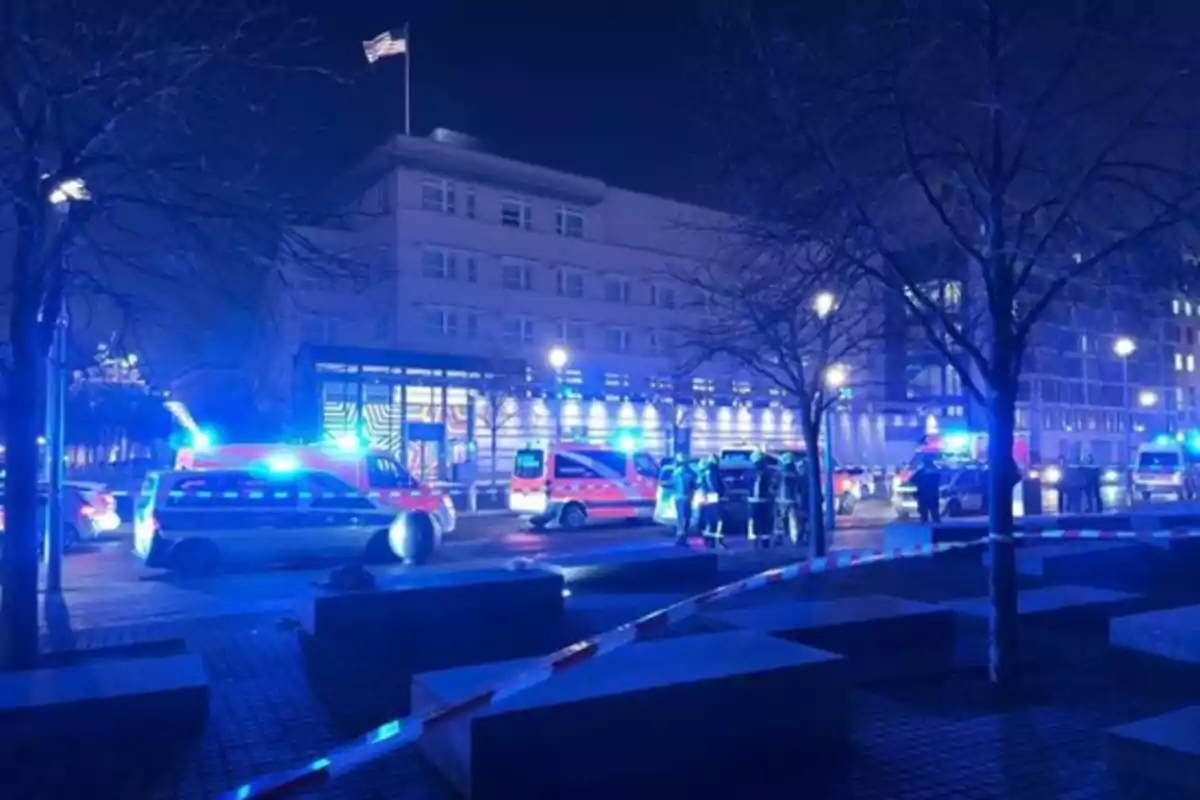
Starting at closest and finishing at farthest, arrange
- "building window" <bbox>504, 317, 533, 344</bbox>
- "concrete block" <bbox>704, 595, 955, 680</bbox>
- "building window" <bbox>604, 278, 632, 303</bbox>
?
"concrete block" <bbox>704, 595, 955, 680</bbox> → "building window" <bbox>504, 317, 533, 344</bbox> → "building window" <bbox>604, 278, 632, 303</bbox>

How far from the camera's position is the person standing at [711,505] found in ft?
61.5

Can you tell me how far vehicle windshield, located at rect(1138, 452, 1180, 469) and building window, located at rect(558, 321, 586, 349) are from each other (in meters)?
26.2

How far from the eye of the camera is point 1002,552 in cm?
725

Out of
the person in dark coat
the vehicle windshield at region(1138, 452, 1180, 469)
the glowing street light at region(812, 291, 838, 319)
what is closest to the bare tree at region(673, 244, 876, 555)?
the glowing street light at region(812, 291, 838, 319)

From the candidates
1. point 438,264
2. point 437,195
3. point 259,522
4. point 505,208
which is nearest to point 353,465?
point 259,522

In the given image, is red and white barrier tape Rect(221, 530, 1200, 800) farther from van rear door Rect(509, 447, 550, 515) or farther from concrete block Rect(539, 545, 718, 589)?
van rear door Rect(509, 447, 550, 515)

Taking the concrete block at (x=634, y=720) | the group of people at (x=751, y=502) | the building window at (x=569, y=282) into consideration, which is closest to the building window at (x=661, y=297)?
the building window at (x=569, y=282)

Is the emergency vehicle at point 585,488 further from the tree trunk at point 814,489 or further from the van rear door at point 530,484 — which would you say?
the tree trunk at point 814,489

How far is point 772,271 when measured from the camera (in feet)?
54.9

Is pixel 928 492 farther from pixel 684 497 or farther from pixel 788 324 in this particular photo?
pixel 788 324

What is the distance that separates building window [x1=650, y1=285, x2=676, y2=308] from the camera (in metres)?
54.0

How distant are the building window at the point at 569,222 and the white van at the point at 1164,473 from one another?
28378 mm

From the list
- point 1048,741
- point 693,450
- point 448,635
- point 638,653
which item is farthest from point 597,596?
point 693,450

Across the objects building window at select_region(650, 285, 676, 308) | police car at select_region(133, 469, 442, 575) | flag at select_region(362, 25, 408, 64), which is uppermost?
flag at select_region(362, 25, 408, 64)
